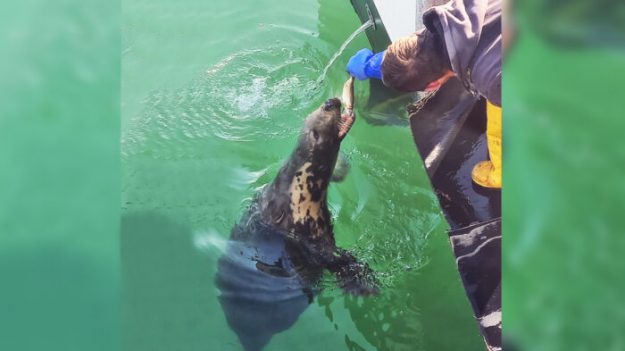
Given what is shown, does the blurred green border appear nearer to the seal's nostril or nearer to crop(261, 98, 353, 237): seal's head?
crop(261, 98, 353, 237): seal's head

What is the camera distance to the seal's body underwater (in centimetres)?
229

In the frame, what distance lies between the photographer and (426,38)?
2467 mm

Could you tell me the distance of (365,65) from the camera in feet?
9.29

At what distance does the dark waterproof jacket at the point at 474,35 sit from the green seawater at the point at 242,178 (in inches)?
29.7

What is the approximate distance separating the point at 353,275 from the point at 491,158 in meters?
0.77

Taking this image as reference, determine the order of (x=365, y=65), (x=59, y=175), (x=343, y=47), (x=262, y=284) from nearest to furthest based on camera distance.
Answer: (x=59, y=175), (x=262, y=284), (x=365, y=65), (x=343, y=47)

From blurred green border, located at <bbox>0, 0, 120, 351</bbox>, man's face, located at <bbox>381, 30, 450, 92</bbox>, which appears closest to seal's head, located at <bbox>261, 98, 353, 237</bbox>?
man's face, located at <bbox>381, 30, 450, 92</bbox>

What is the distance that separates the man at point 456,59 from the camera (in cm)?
212

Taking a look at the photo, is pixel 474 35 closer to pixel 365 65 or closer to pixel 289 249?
pixel 365 65

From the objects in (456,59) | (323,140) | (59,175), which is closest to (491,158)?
(456,59)

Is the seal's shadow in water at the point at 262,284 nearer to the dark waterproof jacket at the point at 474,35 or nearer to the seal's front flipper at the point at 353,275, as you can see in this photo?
the seal's front flipper at the point at 353,275

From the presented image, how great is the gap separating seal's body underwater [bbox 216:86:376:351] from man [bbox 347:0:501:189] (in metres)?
0.29

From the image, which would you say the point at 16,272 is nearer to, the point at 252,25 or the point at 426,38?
the point at 426,38

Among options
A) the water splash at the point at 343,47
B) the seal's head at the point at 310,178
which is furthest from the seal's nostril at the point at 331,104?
the water splash at the point at 343,47
